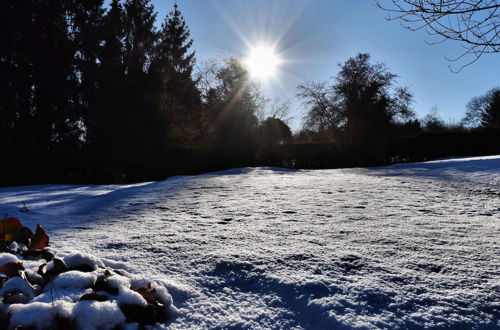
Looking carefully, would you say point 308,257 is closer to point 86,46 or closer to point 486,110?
point 86,46

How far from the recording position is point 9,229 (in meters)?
1.72

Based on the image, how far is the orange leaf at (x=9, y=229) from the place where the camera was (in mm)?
1711

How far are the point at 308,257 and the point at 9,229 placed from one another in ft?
6.09

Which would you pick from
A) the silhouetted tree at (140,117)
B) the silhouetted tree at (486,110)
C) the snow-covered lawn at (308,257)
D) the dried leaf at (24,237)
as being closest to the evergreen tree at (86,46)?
the silhouetted tree at (140,117)

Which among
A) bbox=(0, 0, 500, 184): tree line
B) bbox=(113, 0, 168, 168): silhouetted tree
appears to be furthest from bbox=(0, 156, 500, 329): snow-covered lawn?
bbox=(113, 0, 168, 168): silhouetted tree

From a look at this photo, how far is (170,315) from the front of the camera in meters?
1.30

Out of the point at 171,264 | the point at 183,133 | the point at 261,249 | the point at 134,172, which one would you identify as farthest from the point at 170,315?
the point at 183,133

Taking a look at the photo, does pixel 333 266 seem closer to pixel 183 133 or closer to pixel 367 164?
pixel 367 164

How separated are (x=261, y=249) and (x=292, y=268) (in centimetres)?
39

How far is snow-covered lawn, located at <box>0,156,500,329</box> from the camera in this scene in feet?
4.20

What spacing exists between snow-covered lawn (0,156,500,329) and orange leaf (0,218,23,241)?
0.45 meters

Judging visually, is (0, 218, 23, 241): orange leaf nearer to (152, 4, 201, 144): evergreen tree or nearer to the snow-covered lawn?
the snow-covered lawn

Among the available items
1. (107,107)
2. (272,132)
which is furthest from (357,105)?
(107,107)

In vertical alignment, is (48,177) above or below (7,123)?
below
